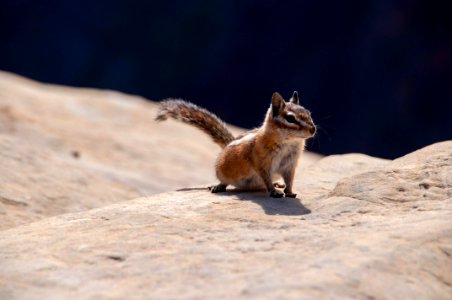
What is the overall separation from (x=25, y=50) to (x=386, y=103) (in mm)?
15509

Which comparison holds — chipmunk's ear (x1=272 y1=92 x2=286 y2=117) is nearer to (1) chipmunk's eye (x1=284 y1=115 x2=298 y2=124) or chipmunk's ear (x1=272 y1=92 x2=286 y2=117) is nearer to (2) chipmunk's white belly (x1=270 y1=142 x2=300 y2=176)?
(1) chipmunk's eye (x1=284 y1=115 x2=298 y2=124)

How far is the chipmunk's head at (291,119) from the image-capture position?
219 inches

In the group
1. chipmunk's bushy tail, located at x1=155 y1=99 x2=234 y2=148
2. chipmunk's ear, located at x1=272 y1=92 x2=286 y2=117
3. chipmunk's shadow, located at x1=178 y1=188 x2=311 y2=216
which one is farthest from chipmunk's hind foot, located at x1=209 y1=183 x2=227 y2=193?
chipmunk's ear, located at x1=272 y1=92 x2=286 y2=117

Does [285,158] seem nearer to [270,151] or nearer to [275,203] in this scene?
[270,151]

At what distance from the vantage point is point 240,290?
11.2ft

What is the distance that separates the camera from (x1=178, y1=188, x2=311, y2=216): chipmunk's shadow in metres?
5.10

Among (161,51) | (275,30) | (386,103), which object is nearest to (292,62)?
(275,30)

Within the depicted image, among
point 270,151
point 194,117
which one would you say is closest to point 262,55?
point 194,117

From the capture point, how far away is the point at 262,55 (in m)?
23.0

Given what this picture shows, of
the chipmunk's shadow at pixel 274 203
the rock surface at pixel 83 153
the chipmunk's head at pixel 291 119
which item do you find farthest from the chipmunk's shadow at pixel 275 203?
the rock surface at pixel 83 153

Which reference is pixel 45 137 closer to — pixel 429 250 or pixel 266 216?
pixel 266 216

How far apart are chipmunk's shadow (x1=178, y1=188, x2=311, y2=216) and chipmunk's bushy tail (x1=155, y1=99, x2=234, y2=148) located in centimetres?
92

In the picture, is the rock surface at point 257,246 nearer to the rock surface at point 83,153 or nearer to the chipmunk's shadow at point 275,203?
the chipmunk's shadow at point 275,203

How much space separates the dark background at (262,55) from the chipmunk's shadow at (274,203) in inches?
525
